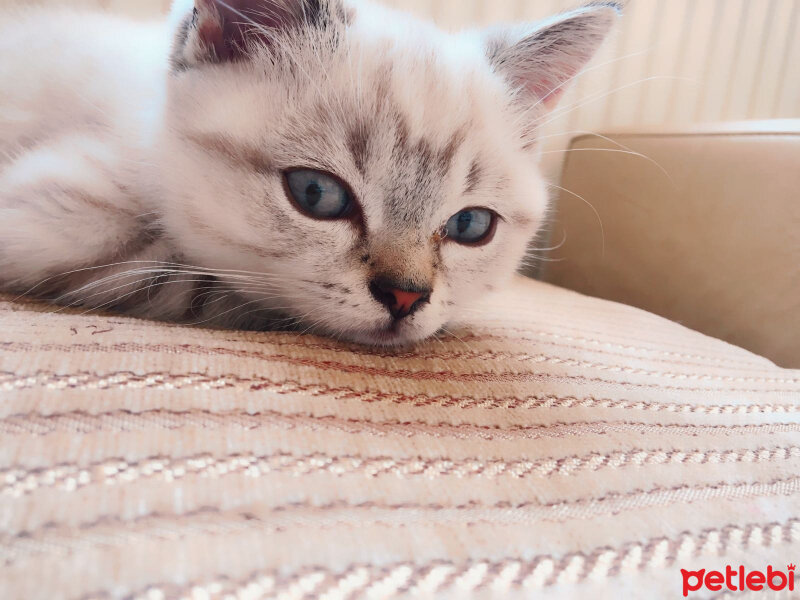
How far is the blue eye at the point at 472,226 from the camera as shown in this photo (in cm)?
71

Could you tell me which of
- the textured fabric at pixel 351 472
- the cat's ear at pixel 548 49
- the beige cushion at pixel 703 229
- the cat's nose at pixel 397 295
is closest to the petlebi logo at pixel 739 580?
the textured fabric at pixel 351 472

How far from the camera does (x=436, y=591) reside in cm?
31

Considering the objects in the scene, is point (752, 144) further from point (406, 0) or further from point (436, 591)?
point (436, 591)

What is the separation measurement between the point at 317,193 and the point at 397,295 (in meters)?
0.15

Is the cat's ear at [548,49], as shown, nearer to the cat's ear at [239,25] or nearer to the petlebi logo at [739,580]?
the cat's ear at [239,25]

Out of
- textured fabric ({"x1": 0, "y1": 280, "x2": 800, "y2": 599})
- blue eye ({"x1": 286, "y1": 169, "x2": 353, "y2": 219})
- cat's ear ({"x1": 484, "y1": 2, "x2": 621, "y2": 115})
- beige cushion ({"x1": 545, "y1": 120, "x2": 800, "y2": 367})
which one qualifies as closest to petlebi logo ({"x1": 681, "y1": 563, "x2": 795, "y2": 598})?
textured fabric ({"x1": 0, "y1": 280, "x2": 800, "y2": 599})

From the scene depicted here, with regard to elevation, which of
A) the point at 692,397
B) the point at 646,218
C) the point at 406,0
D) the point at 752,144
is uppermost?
the point at 406,0

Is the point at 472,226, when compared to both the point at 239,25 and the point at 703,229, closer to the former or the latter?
the point at 239,25

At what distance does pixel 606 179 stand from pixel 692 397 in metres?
1.06

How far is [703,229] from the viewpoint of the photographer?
1.30m

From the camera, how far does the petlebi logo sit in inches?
14.6

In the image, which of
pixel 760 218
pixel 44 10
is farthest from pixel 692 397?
pixel 44 10

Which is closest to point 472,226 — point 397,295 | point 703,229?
point 397,295

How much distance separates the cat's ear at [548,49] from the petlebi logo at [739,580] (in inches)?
26.2
